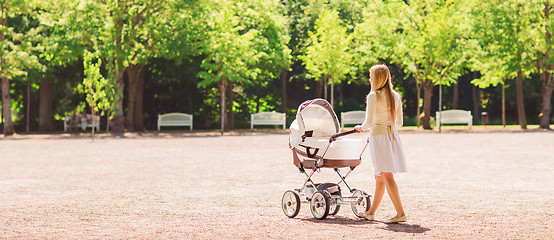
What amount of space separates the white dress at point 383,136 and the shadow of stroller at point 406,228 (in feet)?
1.97

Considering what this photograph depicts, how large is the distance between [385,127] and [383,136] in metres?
0.10

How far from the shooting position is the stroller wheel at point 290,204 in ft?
28.1

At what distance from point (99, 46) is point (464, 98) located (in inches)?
1210

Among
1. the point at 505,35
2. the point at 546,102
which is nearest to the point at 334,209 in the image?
the point at 505,35

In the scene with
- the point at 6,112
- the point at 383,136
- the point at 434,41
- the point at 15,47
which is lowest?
the point at 383,136

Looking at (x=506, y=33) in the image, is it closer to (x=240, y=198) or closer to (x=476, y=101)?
(x=476, y=101)

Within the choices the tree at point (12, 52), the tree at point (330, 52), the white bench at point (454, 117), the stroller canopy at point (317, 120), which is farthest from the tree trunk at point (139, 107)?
the stroller canopy at point (317, 120)

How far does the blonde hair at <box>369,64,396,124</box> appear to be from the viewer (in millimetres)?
7906

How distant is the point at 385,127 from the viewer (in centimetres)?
795

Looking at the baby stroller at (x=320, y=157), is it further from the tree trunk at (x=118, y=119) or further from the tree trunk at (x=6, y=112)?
the tree trunk at (x=6, y=112)

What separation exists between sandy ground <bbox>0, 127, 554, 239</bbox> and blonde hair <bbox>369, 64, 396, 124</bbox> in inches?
51.5

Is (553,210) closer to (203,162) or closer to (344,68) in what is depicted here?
(203,162)

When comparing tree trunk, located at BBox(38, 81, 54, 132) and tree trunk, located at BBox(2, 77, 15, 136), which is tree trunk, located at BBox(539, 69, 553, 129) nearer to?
tree trunk, located at BBox(38, 81, 54, 132)

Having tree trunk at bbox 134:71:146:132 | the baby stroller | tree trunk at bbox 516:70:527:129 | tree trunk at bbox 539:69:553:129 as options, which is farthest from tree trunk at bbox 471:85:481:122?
the baby stroller
